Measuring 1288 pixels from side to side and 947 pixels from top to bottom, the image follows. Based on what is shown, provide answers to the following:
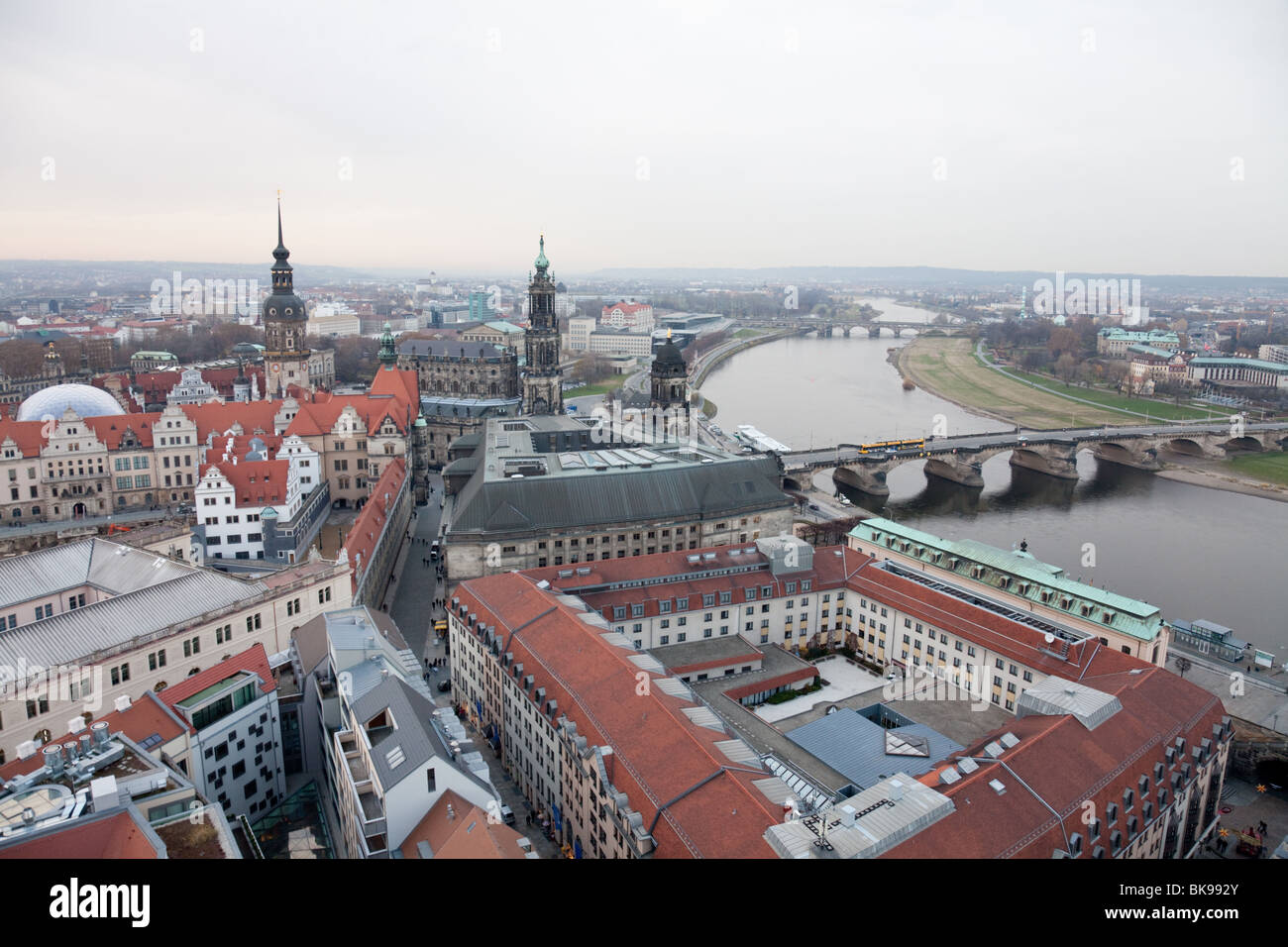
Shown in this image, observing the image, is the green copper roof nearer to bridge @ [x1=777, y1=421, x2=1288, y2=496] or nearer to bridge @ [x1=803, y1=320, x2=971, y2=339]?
bridge @ [x1=777, y1=421, x2=1288, y2=496]

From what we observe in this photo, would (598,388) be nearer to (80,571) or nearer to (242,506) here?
(242,506)

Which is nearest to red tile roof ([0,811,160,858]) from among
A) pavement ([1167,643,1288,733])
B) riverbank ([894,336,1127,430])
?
pavement ([1167,643,1288,733])

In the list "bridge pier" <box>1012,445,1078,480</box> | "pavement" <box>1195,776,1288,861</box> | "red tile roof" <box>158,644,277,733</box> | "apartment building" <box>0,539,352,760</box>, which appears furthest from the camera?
"bridge pier" <box>1012,445,1078,480</box>

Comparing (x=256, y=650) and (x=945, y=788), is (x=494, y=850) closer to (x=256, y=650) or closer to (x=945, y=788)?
(x=945, y=788)

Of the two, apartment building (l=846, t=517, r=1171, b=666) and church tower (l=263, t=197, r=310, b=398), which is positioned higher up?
church tower (l=263, t=197, r=310, b=398)

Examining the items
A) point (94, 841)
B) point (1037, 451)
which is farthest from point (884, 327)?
point (94, 841)
